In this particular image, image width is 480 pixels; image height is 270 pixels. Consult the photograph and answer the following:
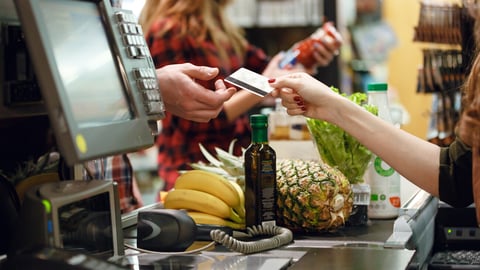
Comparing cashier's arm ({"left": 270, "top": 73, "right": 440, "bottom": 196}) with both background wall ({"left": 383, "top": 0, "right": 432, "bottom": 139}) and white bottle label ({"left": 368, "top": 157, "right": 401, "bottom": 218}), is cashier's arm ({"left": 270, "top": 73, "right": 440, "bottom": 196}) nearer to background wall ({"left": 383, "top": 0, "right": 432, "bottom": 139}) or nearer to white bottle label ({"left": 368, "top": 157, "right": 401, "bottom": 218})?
white bottle label ({"left": 368, "top": 157, "right": 401, "bottom": 218})

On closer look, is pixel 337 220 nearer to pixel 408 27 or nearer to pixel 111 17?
pixel 111 17

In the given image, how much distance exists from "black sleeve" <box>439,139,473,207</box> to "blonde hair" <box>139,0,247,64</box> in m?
1.57

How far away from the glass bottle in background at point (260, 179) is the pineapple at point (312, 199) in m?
0.04

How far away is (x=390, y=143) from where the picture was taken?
178 cm

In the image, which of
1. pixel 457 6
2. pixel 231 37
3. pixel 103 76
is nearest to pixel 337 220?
pixel 103 76

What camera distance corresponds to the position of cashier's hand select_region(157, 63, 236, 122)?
1798mm

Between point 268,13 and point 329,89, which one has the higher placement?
point 268,13

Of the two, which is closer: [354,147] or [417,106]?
[354,147]

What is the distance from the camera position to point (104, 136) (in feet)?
4.02

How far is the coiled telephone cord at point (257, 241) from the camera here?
5.08 ft

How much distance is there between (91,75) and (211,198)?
0.59m

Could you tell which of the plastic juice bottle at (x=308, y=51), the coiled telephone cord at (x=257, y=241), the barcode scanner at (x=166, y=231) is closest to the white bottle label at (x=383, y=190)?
the coiled telephone cord at (x=257, y=241)

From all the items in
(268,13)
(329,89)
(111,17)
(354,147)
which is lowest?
(354,147)

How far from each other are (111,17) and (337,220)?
Answer: 0.72 m
